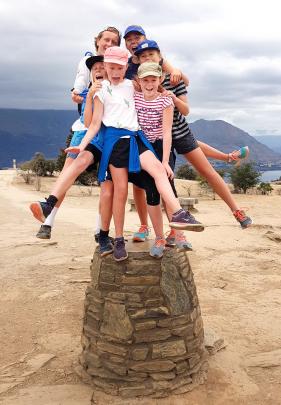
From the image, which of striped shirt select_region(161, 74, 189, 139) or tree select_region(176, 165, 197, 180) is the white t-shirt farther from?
tree select_region(176, 165, 197, 180)

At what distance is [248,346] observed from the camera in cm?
618

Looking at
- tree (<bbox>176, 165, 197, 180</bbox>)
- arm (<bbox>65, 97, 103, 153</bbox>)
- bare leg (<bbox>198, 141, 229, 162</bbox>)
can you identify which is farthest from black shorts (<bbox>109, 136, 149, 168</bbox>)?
tree (<bbox>176, 165, 197, 180</bbox>)

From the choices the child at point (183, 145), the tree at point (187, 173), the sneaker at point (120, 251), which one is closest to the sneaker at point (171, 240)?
the child at point (183, 145)

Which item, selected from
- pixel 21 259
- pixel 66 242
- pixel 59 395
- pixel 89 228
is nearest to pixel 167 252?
pixel 59 395

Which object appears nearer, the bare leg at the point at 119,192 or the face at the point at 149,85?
the face at the point at 149,85

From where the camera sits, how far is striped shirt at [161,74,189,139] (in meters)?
4.49

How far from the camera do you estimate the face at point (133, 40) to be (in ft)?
14.3

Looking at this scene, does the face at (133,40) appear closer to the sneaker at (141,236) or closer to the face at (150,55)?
the face at (150,55)

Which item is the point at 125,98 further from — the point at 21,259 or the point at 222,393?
the point at 21,259

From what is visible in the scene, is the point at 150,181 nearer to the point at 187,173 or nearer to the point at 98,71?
the point at 98,71

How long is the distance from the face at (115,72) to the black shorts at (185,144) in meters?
0.87

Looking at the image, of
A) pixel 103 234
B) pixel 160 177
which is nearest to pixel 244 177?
pixel 103 234

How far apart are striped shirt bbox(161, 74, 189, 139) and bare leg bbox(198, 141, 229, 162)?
0.54m

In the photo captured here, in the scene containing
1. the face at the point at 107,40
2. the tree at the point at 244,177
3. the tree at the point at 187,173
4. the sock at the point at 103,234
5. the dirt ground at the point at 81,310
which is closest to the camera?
the face at the point at 107,40
